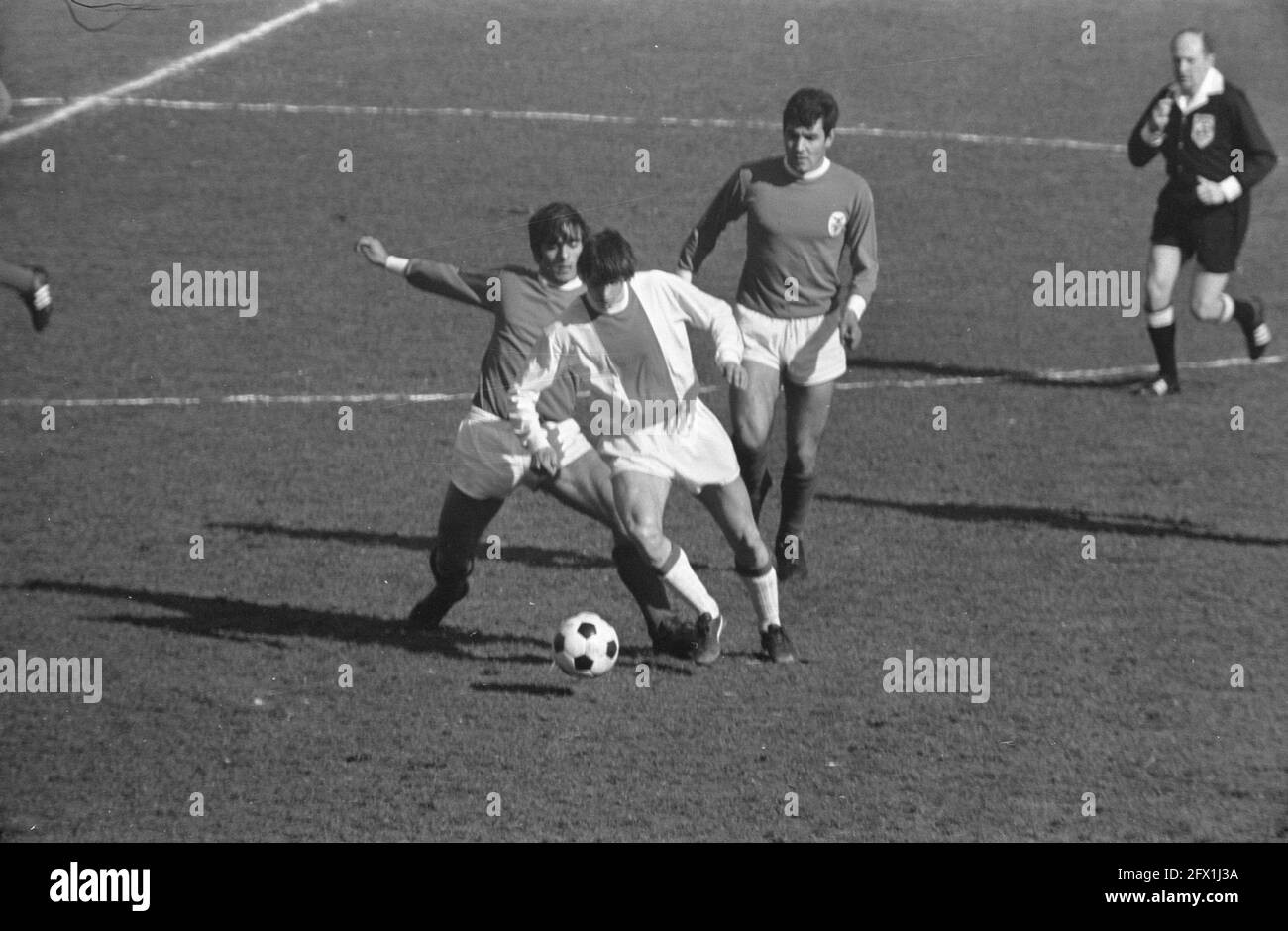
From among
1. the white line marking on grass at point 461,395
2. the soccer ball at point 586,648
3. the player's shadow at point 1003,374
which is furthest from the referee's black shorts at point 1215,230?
the soccer ball at point 586,648

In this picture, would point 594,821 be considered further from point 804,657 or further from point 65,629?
point 65,629

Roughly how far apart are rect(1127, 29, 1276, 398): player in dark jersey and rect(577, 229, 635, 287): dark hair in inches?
255

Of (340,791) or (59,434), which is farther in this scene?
(59,434)

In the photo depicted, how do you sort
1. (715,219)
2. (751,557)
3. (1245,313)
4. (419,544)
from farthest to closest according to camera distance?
(1245,313) < (419,544) < (715,219) < (751,557)

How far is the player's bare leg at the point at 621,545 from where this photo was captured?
9.98m

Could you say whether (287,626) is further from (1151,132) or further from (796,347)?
(1151,132)

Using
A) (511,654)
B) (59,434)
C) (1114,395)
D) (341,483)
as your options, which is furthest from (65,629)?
(1114,395)

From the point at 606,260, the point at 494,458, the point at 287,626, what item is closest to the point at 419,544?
the point at 287,626

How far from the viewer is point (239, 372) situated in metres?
17.3

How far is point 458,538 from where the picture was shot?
10.2m

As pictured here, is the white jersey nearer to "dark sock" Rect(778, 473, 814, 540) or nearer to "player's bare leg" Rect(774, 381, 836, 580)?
"player's bare leg" Rect(774, 381, 836, 580)

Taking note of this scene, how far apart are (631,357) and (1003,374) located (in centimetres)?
855

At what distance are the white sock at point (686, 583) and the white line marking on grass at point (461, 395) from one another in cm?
703

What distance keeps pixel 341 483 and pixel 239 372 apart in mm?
3786
